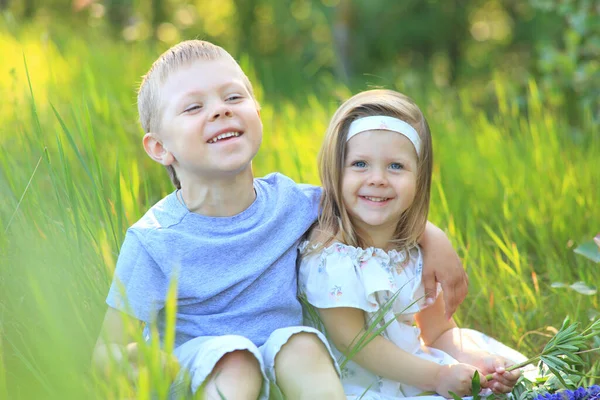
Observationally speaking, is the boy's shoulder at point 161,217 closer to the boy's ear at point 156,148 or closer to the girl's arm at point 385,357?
the boy's ear at point 156,148

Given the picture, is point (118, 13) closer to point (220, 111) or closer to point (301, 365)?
point (220, 111)

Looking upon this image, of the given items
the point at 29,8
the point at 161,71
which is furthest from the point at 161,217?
the point at 29,8

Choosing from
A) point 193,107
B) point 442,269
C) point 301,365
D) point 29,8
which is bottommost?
point 301,365

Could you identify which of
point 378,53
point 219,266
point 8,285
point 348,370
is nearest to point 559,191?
point 348,370

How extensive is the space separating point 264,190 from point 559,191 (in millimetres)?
1389

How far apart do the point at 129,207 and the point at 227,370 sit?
76cm

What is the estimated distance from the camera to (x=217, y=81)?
78.4 inches

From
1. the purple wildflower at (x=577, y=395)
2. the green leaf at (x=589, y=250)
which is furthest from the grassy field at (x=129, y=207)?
the purple wildflower at (x=577, y=395)

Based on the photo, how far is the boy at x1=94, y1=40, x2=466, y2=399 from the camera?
72.7 inches

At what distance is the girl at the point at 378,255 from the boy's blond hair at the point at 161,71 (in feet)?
1.27

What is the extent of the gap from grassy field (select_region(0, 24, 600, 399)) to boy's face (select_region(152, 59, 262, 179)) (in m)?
0.24

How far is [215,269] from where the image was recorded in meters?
1.98

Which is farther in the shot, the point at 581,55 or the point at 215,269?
the point at 581,55

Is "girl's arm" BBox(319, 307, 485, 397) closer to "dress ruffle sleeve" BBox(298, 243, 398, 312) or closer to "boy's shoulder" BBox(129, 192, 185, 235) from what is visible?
"dress ruffle sleeve" BBox(298, 243, 398, 312)
